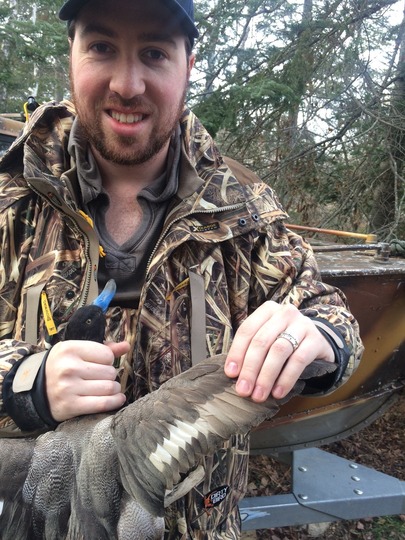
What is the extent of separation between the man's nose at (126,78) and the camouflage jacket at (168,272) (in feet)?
1.11

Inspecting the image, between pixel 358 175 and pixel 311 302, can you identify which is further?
pixel 358 175

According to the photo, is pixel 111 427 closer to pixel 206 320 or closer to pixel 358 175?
pixel 206 320

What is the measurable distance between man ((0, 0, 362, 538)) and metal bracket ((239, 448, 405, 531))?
146 cm

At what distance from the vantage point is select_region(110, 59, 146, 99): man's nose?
→ 1.83m

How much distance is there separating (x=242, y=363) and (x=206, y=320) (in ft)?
1.80

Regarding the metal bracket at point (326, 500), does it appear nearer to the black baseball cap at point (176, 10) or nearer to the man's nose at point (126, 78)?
the man's nose at point (126, 78)

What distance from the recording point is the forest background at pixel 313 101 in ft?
22.7

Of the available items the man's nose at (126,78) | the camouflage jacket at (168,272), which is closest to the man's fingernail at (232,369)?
the camouflage jacket at (168,272)

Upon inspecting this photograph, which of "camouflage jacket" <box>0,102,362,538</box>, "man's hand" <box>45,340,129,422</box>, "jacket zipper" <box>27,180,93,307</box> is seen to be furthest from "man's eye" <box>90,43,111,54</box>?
"man's hand" <box>45,340,129,422</box>

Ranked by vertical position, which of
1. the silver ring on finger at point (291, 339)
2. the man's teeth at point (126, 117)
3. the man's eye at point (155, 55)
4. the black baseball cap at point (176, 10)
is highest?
the black baseball cap at point (176, 10)

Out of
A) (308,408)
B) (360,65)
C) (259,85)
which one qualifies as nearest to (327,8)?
(360,65)

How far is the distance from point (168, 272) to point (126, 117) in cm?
65

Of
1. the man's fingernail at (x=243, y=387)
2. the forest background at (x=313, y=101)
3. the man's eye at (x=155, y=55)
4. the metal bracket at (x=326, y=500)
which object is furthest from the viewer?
the forest background at (x=313, y=101)

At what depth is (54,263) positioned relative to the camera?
6.08 ft
